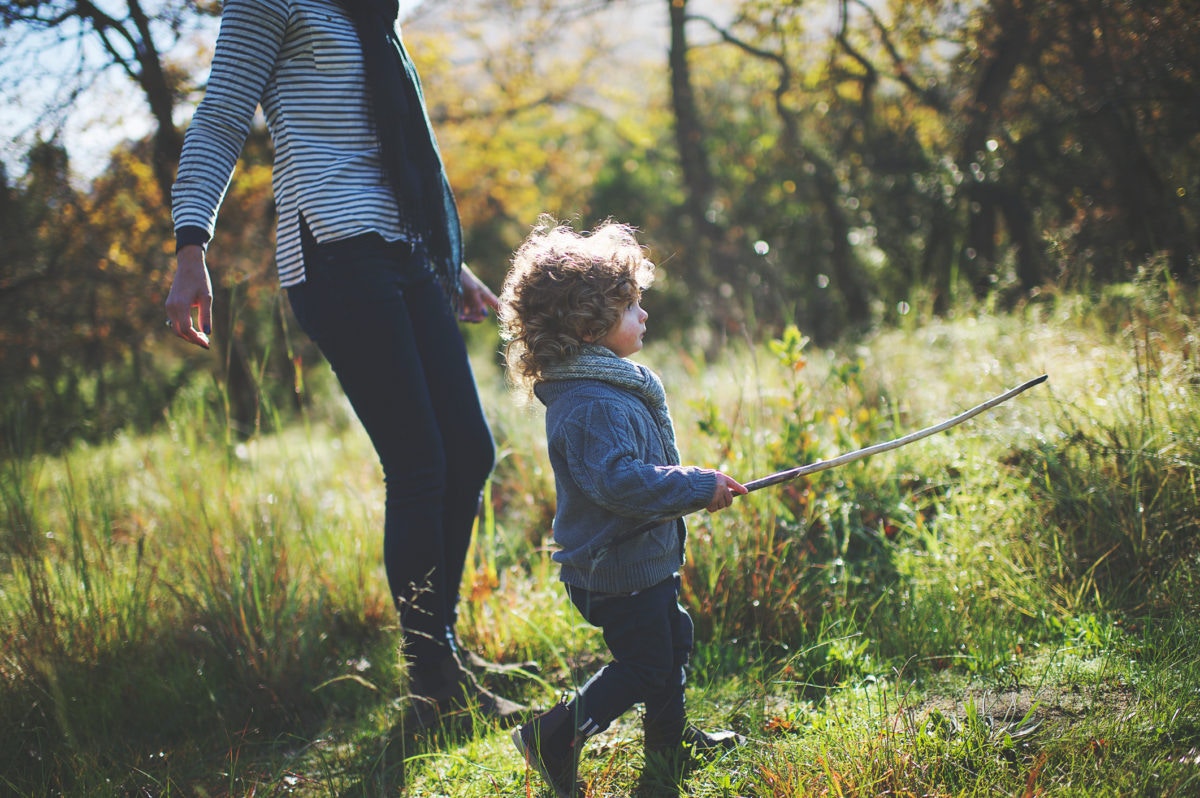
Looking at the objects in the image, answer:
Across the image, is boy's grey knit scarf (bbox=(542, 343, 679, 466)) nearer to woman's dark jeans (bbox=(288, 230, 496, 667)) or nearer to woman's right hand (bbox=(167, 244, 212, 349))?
woman's dark jeans (bbox=(288, 230, 496, 667))

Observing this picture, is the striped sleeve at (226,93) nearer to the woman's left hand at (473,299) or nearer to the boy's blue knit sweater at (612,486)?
the woman's left hand at (473,299)

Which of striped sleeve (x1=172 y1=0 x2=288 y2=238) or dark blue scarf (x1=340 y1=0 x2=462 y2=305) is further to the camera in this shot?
dark blue scarf (x1=340 y1=0 x2=462 y2=305)

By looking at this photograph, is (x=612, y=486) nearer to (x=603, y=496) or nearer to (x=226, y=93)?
(x=603, y=496)

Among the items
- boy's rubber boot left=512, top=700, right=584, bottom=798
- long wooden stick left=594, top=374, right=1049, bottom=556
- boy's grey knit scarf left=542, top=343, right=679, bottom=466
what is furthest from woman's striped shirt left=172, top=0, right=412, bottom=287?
boy's rubber boot left=512, top=700, right=584, bottom=798

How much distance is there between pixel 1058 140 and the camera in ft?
14.3

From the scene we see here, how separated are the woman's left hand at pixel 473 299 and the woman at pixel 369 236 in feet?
0.99

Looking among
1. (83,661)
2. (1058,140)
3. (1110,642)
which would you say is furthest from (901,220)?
(83,661)

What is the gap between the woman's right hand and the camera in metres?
1.80

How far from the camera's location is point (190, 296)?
5.95ft

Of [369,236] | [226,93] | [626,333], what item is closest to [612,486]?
[626,333]

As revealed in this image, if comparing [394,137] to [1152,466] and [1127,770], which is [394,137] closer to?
[1127,770]

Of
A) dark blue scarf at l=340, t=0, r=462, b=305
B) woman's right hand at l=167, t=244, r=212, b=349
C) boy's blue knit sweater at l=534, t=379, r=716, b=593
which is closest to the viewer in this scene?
boy's blue knit sweater at l=534, t=379, r=716, b=593

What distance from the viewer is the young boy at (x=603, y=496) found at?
178cm

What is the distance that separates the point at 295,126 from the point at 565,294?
81cm
